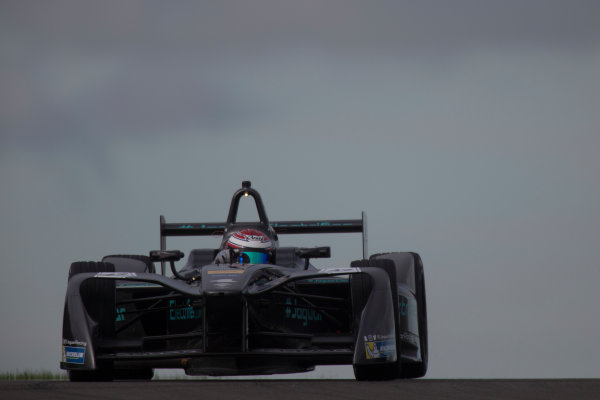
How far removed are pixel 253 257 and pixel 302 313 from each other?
4.43ft

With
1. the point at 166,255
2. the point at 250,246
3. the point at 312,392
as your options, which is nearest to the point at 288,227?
the point at 250,246

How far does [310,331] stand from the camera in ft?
34.7

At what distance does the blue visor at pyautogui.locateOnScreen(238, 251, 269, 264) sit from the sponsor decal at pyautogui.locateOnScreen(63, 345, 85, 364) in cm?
238

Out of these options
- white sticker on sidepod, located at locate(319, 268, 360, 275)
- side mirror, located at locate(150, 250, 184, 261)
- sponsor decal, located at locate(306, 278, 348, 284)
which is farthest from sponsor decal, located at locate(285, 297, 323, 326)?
side mirror, located at locate(150, 250, 184, 261)

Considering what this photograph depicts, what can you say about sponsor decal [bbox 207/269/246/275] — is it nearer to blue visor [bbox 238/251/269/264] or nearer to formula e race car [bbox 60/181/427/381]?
formula e race car [bbox 60/181/427/381]

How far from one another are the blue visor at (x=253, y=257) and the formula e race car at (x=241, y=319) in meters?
0.01

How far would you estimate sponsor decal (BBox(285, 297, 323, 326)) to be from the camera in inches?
406

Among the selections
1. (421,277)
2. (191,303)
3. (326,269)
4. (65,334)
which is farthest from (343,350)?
(421,277)

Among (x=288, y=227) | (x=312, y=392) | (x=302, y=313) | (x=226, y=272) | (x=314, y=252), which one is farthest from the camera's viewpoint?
(x=288, y=227)

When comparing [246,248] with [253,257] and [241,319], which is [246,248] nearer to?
[253,257]

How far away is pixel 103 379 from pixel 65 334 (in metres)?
0.57

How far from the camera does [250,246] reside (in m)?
11.7

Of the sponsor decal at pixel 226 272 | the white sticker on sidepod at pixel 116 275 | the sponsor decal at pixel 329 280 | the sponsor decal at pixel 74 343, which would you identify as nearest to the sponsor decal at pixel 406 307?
the sponsor decal at pixel 329 280

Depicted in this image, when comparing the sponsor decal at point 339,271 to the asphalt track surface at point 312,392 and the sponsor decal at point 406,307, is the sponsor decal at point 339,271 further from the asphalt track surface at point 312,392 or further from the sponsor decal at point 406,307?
the asphalt track surface at point 312,392
